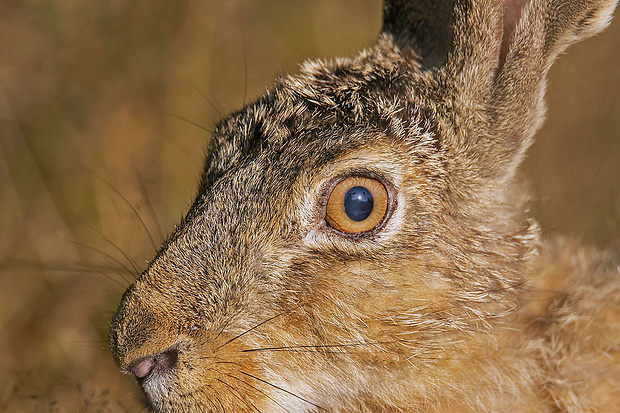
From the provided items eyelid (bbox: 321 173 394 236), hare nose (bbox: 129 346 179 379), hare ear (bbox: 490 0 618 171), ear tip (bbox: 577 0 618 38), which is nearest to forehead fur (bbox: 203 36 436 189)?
eyelid (bbox: 321 173 394 236)

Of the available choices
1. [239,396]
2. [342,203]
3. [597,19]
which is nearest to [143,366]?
[239,396]

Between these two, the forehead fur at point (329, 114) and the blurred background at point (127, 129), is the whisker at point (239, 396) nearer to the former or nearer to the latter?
the forehead fur at point (329, 114)

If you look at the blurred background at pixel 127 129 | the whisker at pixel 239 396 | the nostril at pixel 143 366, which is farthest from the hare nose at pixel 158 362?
the blurred background at pixel 127 129

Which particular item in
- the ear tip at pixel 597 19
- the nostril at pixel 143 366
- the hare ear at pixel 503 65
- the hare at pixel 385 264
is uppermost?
the ear tip at pixel 597 19

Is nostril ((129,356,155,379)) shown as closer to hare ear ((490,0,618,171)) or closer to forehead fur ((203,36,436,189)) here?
forehead fur ((203,36,436,189))

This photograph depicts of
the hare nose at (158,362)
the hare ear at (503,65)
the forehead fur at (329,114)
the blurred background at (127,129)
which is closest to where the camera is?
the hare nose at (158,362)

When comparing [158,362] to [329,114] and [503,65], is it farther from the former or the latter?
[503,65]
